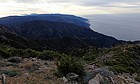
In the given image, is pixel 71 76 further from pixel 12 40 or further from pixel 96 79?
pixel 12 40

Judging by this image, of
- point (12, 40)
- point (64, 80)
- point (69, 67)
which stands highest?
point (69, 67)

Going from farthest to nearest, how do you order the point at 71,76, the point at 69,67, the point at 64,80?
the point at 69,67, the point at 71,76, the point at 64,80

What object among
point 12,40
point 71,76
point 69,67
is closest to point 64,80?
point 71,76

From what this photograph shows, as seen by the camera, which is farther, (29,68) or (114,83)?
(29,68)

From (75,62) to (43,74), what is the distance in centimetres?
174

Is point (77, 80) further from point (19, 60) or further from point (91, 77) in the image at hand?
point (19, 60)

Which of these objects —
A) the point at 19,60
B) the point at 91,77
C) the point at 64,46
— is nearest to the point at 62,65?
the point at 91,77

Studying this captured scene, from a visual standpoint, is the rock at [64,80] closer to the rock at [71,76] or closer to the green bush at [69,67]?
the rock at [71,76]

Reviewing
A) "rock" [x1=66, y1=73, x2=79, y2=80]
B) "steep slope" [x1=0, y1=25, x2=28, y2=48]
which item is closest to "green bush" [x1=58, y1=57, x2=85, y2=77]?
"rock" [x1=66, y1=73, x2=79, y2=80]

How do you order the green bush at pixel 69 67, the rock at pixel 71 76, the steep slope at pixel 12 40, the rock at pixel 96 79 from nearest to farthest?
the rock at pixel 96 79 < the rock at pixel 71 76 < the green bush at pixel 69 67 < the steep slope at pixel 12 40

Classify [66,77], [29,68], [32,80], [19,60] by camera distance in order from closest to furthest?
[32,80] → [66,77] → [29,68] → [19,60]

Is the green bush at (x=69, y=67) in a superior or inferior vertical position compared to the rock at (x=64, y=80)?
superior

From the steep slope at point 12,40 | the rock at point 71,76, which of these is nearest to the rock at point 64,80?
the rock at point 71,76

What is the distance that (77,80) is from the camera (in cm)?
1240
